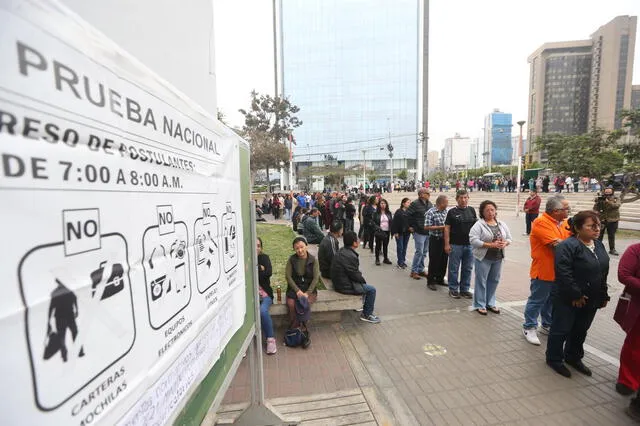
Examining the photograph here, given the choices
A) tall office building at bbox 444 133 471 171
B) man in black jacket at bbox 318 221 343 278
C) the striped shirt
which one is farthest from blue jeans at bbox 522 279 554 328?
tall office building at bbox 444 133 471 171

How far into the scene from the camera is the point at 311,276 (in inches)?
175

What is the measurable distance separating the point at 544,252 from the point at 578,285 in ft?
2.36

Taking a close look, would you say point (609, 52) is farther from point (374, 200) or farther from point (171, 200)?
point (171, 200)

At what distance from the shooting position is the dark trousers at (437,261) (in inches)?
250

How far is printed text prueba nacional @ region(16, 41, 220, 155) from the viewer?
800 millimetres

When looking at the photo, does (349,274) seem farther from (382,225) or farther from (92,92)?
(92,92)

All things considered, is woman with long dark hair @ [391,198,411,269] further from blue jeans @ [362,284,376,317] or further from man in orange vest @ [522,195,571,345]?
man in orange vest @ [522,195,571,345]

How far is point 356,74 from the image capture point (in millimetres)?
81000

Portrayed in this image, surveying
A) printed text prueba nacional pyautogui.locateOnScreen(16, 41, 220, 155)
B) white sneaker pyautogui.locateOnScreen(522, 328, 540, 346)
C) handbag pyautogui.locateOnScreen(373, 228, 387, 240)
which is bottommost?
white sneaker pyautogui.locateOnScreen(522, 328, 540, 346)

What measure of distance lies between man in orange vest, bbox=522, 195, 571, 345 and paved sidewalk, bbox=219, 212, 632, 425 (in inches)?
13.5

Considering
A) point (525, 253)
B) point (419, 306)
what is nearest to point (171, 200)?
point (419, 306)

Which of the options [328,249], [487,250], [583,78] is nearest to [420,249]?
[487,250]

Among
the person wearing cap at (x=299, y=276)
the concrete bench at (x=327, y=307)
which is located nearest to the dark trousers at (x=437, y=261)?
the concrete bench at (x=327, y=307)

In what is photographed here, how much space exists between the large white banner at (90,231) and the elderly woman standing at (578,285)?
3.63 meters
